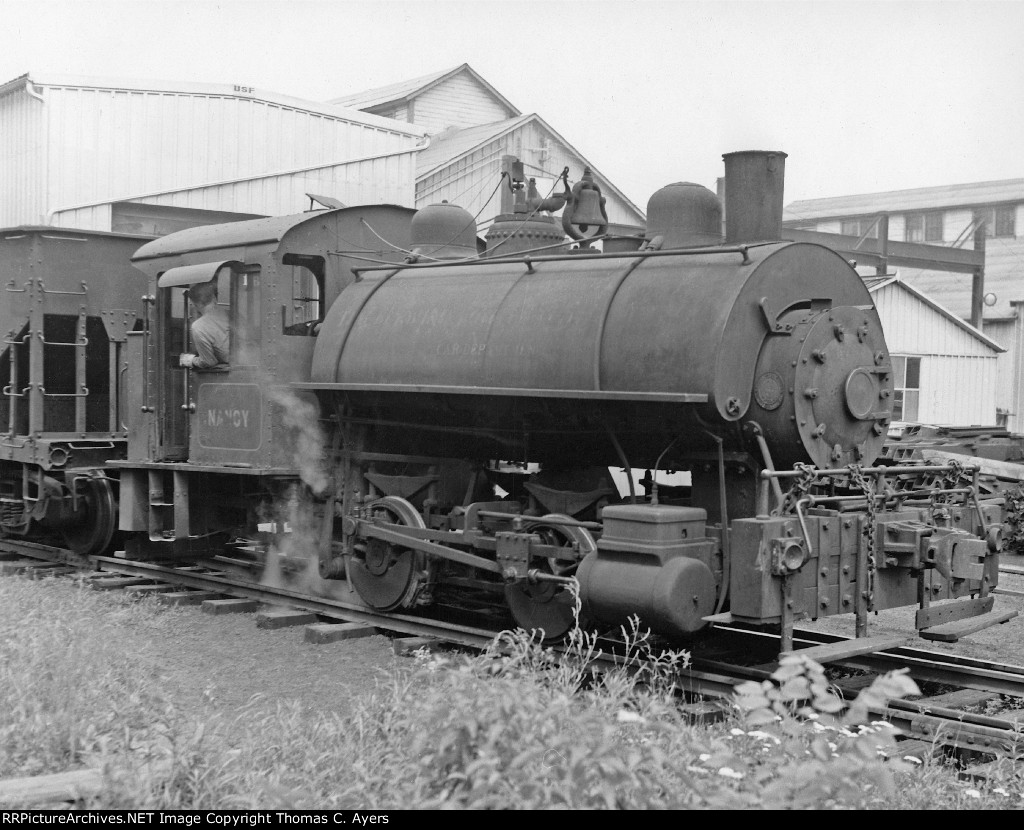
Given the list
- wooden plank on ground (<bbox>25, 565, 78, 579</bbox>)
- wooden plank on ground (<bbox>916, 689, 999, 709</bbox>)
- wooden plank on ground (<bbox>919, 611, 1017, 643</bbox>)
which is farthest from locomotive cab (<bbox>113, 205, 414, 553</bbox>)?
wooden plank on ground (<bbox>916, 689, 999, 709</bbox>)

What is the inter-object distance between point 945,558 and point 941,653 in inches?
46.9

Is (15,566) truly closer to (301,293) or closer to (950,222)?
(301,293)

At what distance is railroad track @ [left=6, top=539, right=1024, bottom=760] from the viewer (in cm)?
595

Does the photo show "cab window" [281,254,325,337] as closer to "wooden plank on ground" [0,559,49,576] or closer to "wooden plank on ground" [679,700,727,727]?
"wooden plank on ground" [0,559,49,576]

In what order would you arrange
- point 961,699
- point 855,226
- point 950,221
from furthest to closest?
point 855,226
point 950,221
point 961,699

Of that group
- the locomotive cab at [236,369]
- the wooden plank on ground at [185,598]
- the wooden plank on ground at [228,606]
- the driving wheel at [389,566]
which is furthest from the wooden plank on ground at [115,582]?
the driving wheel at [389,566]

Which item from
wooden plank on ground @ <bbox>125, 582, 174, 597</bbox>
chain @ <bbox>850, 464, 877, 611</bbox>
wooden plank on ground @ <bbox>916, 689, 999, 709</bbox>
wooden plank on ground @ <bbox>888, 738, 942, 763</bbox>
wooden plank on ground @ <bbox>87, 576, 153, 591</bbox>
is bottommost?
wooden plank on ground @ <bbox>87, 576, 153, 591</bbox>

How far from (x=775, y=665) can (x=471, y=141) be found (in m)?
24.3

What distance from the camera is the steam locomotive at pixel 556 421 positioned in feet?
22.9

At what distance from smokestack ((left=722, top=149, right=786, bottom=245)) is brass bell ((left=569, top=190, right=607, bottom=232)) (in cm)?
134

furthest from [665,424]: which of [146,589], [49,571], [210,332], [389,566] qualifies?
[49,571]

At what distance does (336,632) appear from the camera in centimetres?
855

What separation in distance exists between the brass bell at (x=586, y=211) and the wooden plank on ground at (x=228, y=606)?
158 inches
